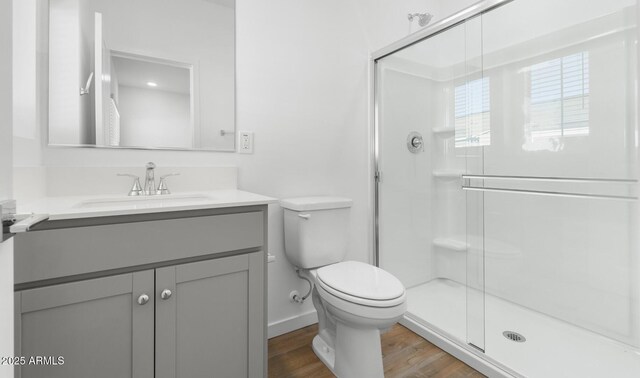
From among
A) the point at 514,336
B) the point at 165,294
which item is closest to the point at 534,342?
the point at 514,336

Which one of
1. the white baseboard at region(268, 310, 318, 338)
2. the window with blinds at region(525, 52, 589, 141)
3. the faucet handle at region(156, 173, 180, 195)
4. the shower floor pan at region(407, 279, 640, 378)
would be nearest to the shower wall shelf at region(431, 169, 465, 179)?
the window with blinds at region(525, 52, 589, 141)

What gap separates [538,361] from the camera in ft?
4.69

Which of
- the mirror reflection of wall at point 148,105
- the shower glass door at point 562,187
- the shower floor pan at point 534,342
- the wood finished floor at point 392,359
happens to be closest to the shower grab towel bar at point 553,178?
the shower glass door at point 562,187

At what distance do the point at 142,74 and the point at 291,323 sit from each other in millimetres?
1560

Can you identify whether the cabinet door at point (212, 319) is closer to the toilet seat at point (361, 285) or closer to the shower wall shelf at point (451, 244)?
the toilet seat at point (361, 285)

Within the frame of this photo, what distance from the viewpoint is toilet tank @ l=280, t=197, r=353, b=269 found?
160 centimetres

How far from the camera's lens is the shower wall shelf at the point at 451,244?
79.7 inches

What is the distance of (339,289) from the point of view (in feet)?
4.25

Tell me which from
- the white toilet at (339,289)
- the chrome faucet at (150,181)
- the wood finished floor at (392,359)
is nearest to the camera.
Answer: the white toilet at (339,289)

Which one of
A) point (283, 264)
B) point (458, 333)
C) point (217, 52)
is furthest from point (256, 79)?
point (458, 333)

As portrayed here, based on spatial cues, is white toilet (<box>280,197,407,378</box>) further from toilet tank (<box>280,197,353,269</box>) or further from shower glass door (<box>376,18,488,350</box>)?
shower glass door (<box>376,18,488,350</box>)

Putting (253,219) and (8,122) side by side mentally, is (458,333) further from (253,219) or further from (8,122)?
(8,122)

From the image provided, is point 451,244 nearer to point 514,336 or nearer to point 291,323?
point 514,336

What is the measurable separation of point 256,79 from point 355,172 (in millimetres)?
874
